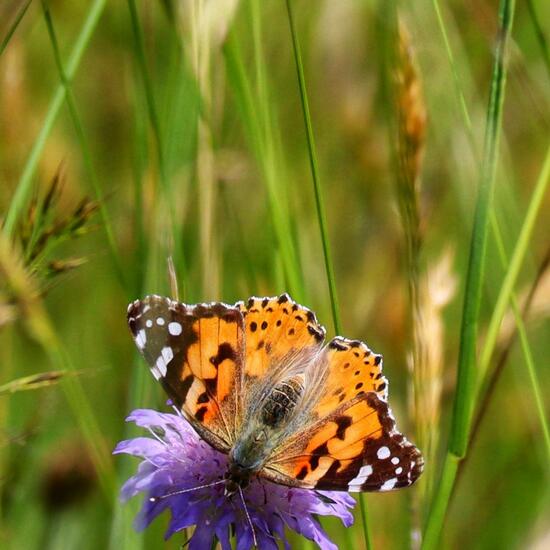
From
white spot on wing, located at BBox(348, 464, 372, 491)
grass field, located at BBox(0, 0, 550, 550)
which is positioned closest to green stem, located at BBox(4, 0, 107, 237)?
grass field, located at BBox(0, 0, 550, 550)

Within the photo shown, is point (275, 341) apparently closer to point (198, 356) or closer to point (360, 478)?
point (198, 356)

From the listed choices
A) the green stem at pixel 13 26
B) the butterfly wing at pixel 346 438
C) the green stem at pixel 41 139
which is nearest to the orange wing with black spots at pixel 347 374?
the butterfly wing at pixel 346 438

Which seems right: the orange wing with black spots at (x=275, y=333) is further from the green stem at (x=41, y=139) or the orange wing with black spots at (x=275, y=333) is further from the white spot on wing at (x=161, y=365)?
the green stem at (x=41, y=139)

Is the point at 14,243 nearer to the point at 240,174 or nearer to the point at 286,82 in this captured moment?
the point at 240,174

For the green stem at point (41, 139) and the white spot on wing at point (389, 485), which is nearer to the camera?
the white spot on wing at point (389, 485)

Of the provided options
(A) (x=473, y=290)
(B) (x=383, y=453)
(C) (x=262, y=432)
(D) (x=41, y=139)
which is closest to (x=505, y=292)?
(A) (x=473, y=290)
